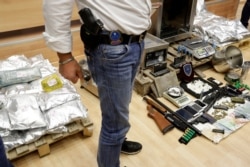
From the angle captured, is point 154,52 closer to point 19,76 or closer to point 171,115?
point 171,115

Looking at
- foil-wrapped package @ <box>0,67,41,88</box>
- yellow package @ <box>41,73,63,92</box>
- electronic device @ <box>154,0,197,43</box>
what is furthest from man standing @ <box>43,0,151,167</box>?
electronic device @ <box>154,0,197,43</box>

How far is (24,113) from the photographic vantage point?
4.15 feet

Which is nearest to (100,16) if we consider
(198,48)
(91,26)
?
(91,26)

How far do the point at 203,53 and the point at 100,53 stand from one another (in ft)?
Result: 4.80

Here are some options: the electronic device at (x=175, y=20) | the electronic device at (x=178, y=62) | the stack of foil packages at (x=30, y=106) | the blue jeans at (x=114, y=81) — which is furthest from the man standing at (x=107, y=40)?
the electronic device at (x=175, y=20)

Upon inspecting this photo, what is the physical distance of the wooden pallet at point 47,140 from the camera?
124 cm

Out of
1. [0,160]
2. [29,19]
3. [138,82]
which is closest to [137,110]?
[138,82]

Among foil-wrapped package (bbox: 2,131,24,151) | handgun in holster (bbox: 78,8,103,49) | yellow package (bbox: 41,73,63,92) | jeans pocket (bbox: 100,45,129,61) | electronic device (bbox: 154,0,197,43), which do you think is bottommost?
foil-wrapped package (bbox: 2,131,24,151)

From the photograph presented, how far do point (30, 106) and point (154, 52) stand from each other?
3.14 ft

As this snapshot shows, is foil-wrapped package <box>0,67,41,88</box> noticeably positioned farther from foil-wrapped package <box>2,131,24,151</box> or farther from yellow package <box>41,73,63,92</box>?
foil-wrapped package <box>2,131,24,151</box>

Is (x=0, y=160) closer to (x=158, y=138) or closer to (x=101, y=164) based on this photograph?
(x=101, y=164)

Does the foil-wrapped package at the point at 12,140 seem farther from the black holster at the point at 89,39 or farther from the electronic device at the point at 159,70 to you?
the electronic device at the point at 159,70

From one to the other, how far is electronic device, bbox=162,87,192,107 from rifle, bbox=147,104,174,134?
17 cm

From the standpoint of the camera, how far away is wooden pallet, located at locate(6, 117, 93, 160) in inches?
48.9
